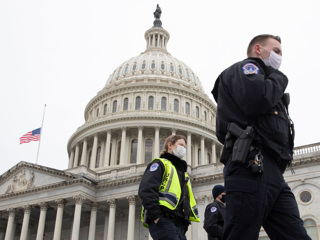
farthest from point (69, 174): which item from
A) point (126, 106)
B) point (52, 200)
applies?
point (126, 106)

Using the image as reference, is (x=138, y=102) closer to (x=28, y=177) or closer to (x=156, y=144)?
(x=156, y=144)

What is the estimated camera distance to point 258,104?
4180 mm

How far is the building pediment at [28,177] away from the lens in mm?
42559

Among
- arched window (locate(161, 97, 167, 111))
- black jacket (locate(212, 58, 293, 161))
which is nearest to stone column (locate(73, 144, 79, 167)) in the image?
arched window (locate(161, 97, 167, 111))

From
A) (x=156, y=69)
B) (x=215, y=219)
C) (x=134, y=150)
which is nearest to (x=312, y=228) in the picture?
(x=215, y=219)

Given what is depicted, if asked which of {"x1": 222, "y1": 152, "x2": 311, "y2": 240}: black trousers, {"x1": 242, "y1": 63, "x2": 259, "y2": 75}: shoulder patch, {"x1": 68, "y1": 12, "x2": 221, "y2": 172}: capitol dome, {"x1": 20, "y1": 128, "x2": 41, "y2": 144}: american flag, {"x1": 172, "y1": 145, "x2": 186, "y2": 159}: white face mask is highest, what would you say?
{"x1": 68, "y1": 12, "x2": 221, "y2": 172}: capitol dome

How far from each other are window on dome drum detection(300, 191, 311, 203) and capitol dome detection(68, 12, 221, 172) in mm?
21851

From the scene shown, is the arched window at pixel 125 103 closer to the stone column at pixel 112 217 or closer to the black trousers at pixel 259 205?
the stone column at pixel 112 217

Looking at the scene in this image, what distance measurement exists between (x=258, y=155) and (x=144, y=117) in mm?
53788

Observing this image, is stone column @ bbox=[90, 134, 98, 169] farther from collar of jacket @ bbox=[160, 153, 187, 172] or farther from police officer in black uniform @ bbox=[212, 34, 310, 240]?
police officer in black uniform @ bbox=[212, 34, 310, 240]

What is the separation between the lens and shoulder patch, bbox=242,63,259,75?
4359mm

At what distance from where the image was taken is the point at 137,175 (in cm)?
4003

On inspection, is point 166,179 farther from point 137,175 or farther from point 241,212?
point 137,175

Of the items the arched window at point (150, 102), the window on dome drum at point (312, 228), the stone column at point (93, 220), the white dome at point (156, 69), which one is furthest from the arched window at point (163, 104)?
the window on dome drum at point (312, 228)
